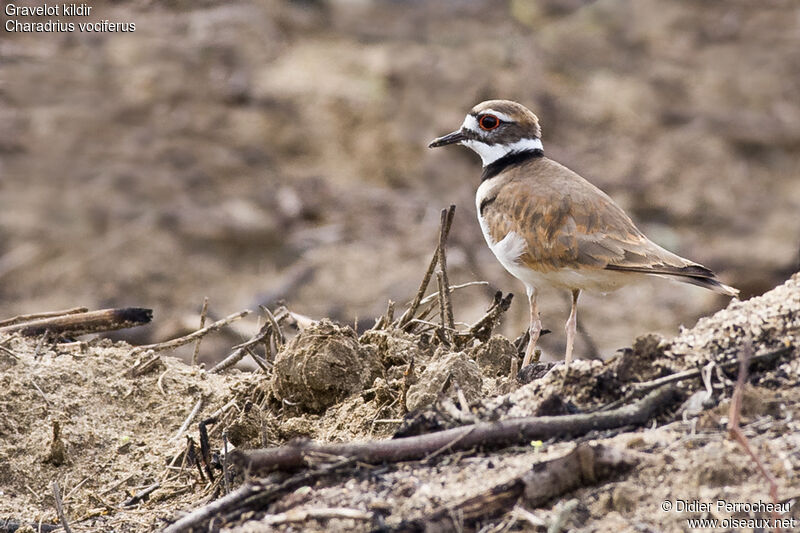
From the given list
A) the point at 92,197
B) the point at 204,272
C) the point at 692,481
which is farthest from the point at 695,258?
the point at 692,481

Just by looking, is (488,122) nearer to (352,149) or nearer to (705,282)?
(705,282)

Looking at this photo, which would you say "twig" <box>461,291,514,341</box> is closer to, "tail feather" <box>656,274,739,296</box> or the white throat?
"tail feather" <box>656,274,739,296</box>

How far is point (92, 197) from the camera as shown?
11.6 m

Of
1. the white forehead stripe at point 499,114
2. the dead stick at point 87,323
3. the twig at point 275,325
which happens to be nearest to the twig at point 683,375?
the twig at point 275,325

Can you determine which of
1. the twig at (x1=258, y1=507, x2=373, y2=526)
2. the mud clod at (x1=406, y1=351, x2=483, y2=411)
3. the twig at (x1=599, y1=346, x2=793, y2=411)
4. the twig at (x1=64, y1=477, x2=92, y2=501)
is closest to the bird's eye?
the mud clod at (x1=406, y1=351, x2=483, y2=411)

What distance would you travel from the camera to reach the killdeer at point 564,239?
509 centimetres

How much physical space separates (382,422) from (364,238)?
7210mm

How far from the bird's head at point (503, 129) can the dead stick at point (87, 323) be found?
2.06m

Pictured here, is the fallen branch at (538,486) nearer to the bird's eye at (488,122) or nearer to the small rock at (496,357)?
the small rock at (496,357)

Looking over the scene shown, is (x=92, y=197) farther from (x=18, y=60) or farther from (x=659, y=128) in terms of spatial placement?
(x=659, y=128)

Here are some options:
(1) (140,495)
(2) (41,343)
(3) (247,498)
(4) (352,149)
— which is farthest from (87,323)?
(4) (352,149)

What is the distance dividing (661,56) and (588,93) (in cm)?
165

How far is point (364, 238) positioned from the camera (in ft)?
37.1

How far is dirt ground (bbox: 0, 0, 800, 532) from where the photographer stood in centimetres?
342
